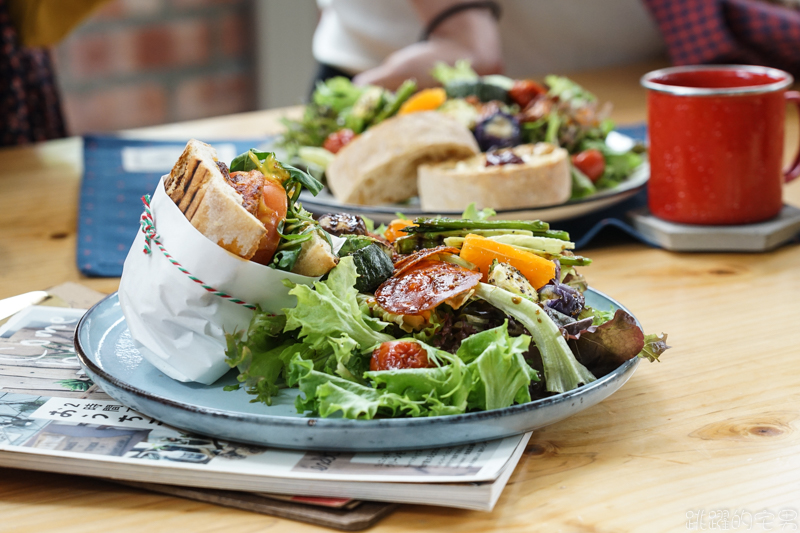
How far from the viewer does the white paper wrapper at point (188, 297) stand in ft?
3.04

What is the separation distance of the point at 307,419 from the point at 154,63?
416 centimetres

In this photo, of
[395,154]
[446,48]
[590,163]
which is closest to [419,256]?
[395,154]

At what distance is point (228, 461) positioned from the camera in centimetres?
82

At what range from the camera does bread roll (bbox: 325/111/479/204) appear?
1755 mm

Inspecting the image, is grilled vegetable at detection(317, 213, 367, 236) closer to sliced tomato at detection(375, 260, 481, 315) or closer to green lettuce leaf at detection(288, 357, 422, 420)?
sliced tomato at detection(375, 260, 481, 315)

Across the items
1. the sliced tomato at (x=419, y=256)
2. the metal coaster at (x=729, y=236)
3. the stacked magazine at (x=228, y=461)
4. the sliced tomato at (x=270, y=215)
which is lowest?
the metal coaster at (x=729, y=236)

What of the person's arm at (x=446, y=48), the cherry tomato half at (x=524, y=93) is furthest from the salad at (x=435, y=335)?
the person's arm at (x=446, y=48)

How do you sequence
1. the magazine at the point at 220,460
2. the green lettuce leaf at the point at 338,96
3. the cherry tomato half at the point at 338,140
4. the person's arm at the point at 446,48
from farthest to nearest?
the person's arm at the point at 446,48 < the green lettuce leaf at the point at 338,96 < the cherry tomato half at the point at 338,140 < the magazine at the point at 220,460

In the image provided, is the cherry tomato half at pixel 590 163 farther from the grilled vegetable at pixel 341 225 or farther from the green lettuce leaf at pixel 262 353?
the green lettuce leaf at pixel 262 353

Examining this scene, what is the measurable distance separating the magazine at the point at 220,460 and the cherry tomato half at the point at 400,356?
101mm

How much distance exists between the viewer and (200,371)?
0.94m

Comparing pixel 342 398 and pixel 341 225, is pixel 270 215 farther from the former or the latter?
pixel 342 398

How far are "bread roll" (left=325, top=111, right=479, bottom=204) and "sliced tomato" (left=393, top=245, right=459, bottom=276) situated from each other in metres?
0.72

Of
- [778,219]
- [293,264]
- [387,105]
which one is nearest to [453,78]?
[387,105]
